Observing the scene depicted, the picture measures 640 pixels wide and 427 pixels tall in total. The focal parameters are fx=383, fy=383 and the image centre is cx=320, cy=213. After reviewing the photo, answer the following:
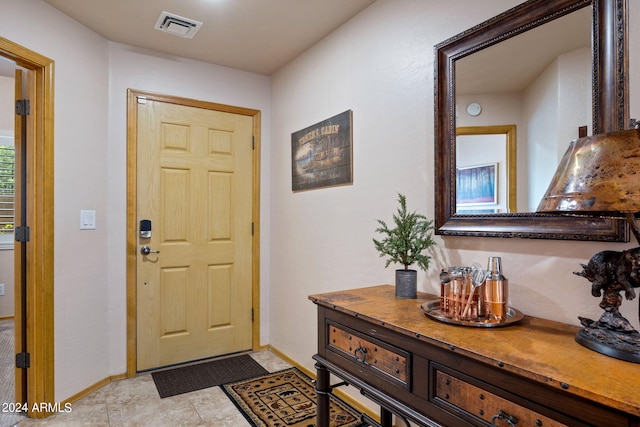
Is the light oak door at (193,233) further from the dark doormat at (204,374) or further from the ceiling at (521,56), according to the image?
the ceiling at (521,56)

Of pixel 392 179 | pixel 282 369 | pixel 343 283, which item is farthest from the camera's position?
pixel 282 369

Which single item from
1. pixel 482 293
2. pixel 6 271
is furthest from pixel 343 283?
pixel 6 271

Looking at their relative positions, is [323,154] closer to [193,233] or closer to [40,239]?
[193,233]

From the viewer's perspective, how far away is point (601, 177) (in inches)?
33.9

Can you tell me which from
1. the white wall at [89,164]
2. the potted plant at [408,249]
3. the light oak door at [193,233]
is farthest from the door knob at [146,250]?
the potted plant at [408,249]

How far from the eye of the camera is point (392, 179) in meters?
2.09

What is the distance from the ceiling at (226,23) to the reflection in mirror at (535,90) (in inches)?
38.2

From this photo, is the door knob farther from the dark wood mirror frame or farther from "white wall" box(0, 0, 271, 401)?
the dark wood mirror frame

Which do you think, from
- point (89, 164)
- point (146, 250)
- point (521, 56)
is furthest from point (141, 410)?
point (521, 56)

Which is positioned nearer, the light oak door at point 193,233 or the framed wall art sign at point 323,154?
the framed wall art sign at point 323,154

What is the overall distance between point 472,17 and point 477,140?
53cm

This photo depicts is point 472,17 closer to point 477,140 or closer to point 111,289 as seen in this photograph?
point 477,140

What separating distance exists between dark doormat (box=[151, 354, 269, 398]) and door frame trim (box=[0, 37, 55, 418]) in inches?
26.2

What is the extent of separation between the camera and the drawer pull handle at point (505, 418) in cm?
96
